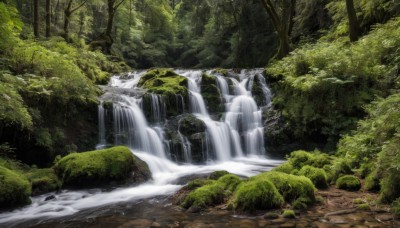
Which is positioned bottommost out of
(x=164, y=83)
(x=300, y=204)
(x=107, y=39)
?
(x=300, y=204)

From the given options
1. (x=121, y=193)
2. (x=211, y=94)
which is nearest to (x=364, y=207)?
(x=121, y=193)

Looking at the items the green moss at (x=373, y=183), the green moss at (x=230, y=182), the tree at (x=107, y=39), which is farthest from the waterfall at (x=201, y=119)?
the tree at (x=107, y=39)

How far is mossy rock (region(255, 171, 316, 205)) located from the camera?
656 cm

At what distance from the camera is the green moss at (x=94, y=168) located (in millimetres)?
8867

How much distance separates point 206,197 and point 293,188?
171 cm

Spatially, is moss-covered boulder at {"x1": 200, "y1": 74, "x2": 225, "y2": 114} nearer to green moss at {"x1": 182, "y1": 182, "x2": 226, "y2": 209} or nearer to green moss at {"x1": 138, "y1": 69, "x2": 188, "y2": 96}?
green moss at {"x1": 138, "y1": 69, "x2": 188, "y2": 96}

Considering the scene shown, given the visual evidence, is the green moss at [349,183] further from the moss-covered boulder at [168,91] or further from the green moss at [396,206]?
the moss-covered boulder at [168,91]

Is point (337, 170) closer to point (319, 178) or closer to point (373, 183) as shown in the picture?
point (319, 178)

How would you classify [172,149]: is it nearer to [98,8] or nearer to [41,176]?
[41,176]

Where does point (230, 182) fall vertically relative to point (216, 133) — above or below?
below

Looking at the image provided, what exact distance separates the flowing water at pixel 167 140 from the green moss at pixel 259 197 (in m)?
2.57

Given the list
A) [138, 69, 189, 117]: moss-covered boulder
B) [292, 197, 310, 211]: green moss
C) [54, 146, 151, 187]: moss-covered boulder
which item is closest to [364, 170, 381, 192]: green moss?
[292, 197, 310, 211]: green moss

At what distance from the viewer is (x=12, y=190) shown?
23.6ft

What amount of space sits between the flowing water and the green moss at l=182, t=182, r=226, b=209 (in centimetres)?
159
